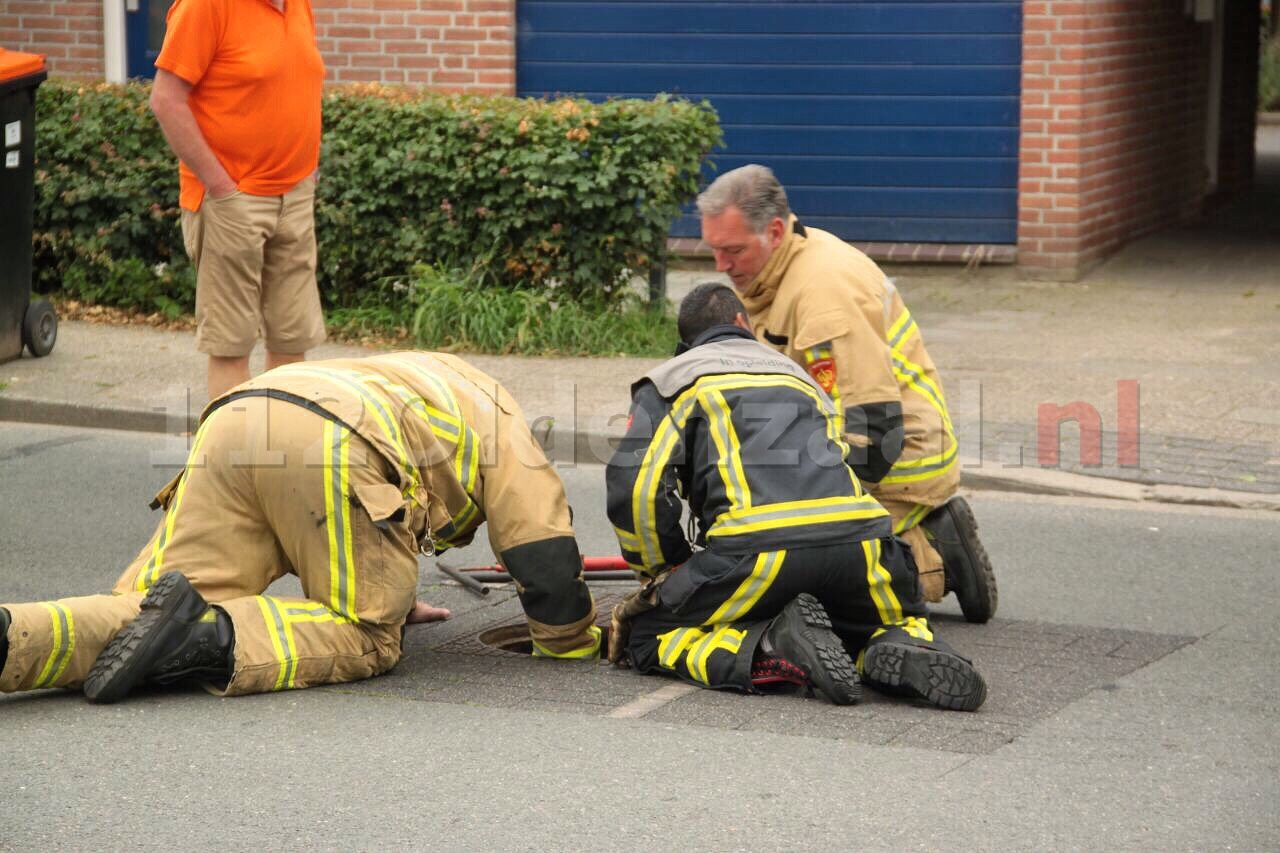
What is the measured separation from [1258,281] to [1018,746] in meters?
8.63

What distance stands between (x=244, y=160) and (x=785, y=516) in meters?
3.61

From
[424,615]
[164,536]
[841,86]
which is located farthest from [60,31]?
[164,536]

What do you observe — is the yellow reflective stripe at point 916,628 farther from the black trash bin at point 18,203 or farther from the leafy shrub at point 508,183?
the black trash bin at point 18,203

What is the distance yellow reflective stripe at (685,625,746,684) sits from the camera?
5.02 m

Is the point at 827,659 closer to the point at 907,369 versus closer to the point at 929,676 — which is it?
the point at 929,676

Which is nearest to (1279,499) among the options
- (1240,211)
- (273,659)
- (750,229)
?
(750,229)

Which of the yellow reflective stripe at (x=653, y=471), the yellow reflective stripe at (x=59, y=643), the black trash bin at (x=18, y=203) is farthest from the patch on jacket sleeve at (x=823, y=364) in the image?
the black trash bin at (x=18, y=203)

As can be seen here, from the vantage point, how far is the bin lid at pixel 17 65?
9237 millimetres

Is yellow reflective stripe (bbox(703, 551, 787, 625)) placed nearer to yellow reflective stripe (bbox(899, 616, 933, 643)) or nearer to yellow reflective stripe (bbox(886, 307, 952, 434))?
yellow reflective stripe (bbox(899, 616, 933, 643))

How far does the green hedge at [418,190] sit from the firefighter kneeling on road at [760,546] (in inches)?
197

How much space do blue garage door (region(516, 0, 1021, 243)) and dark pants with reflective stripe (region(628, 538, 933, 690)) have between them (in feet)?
25.6

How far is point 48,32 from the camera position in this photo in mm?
14008

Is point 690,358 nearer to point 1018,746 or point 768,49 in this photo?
point 1018,746

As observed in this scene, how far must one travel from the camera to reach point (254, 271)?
774 cm
